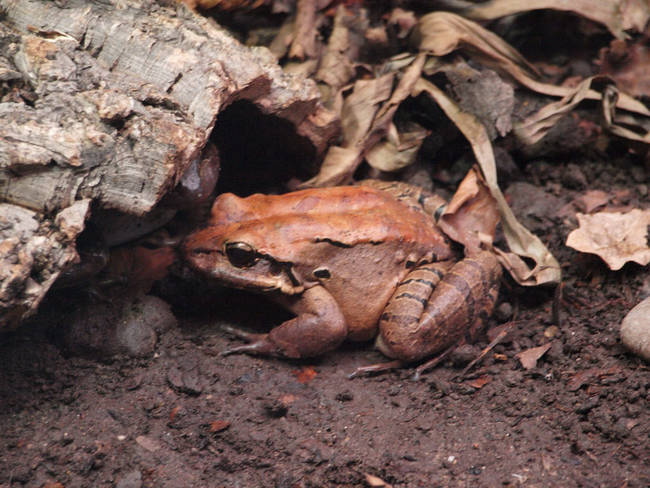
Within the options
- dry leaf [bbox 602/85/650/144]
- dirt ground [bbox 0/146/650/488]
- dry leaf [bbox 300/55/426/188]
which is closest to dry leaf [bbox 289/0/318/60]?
dry leaf [bbox 300/55/426/188]

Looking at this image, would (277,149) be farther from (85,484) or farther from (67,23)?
(85,484)

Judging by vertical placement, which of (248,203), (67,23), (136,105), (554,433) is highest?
(67,23)

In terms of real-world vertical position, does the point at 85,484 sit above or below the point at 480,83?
below

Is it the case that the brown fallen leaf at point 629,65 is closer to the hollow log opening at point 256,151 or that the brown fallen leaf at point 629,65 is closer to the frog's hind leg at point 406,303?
the frog's hind leg at point 406,303

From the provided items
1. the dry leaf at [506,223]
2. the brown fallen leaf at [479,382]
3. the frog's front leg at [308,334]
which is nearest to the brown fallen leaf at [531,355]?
the brown fallen leaf at [479,382]

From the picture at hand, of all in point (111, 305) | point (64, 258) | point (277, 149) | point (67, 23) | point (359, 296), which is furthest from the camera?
point (277, 149)

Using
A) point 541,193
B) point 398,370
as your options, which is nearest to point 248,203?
point 398,370

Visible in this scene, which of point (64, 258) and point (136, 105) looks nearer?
point (64, 258)
